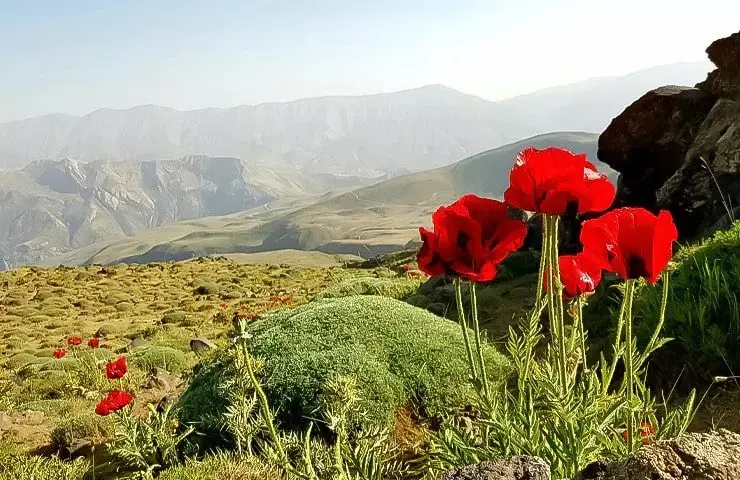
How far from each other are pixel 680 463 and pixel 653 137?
12.4 metres

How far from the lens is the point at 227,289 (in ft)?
89.1

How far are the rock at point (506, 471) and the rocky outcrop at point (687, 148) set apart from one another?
25.5 ft

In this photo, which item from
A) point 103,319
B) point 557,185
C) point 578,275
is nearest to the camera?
point 557,185

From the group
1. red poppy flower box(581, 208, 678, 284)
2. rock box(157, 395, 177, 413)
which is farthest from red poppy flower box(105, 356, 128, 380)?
red poppy flower box(581, 208, 678, 284)

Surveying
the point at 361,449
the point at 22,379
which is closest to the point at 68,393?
the point at 22,379

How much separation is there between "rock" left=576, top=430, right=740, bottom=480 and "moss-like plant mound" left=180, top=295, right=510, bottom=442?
10.1 feet

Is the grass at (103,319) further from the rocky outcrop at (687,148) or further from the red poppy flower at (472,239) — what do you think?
the rocky outcrop at (687,148)

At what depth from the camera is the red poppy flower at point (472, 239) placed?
2.11 metres

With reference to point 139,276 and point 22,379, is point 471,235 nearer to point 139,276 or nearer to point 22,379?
point 22,379

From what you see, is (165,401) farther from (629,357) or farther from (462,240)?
(629,357)

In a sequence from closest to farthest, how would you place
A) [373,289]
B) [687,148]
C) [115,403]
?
[115,403] < [687,148] < [373,289]

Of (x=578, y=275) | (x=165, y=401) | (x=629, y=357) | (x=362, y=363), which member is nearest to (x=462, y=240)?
(x=578, y=275)

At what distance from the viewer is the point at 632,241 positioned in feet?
6.72

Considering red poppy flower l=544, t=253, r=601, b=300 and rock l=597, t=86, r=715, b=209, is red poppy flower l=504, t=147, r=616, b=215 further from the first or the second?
rock l=597, t=86, r=715, b=209
